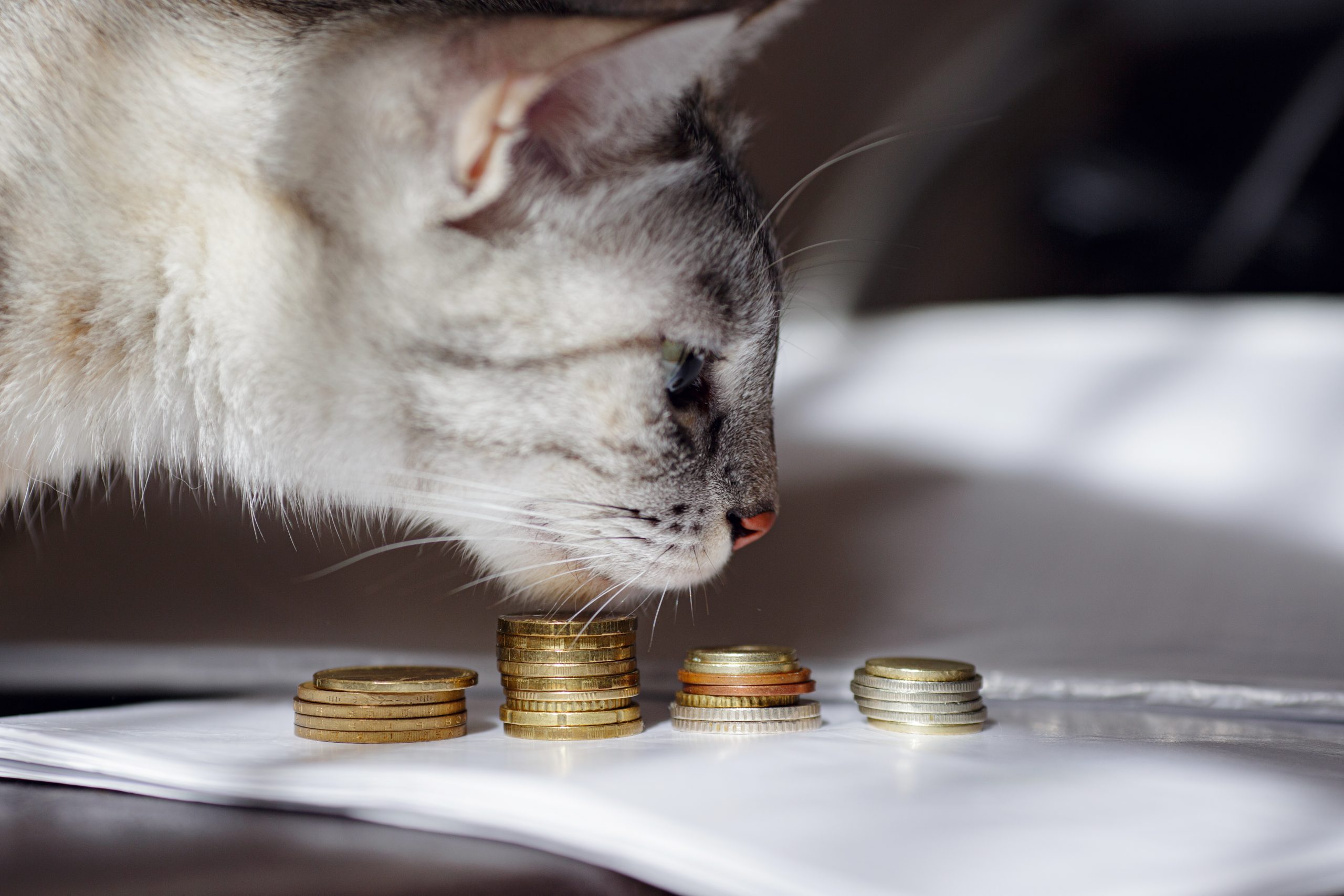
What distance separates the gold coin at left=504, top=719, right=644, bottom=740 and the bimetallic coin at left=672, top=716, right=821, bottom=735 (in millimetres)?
54

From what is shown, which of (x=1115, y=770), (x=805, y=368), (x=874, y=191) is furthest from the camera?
(x=874, y=191)

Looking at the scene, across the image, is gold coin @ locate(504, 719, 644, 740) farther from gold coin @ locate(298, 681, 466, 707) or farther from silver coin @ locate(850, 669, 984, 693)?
silver coin @ locate(850, 669, 984, 693)

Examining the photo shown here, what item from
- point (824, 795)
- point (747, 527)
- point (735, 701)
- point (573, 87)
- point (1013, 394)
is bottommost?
point (824, 795)

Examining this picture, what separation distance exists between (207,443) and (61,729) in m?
0.25

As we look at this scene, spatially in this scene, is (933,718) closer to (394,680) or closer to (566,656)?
(566,656)

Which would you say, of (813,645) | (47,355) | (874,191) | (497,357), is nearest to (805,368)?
(874,191)

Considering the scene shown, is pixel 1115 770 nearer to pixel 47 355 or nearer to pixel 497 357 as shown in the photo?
pixel 497 357

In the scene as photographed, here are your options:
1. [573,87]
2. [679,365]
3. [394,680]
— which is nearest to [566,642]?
[394,680]

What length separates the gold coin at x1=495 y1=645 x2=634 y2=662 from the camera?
0.97 m

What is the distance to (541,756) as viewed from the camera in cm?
88

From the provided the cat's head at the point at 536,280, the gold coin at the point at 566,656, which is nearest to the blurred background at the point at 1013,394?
the cat's head at the point at 536,280

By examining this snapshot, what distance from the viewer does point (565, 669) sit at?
0.97 m

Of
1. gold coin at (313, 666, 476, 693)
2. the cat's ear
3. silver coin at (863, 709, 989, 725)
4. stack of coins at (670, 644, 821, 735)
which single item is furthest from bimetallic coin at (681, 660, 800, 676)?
the cat's ear

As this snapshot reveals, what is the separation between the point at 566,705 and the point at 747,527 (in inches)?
8.7
